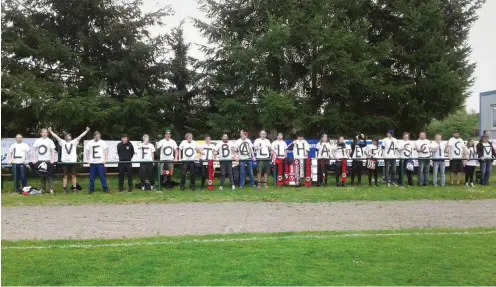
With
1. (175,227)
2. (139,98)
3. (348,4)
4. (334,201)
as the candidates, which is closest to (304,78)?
(348,4)

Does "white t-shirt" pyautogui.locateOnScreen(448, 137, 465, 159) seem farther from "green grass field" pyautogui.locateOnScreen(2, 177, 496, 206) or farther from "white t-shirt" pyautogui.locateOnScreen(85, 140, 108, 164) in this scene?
"white t-shirt" pyautogui.locateOnScreen(85, 140, 108, 164)

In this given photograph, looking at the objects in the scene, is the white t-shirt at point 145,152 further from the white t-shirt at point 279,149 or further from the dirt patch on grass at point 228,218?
the white t-shirt at point 279,149

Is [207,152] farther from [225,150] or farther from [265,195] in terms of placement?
[265,195]

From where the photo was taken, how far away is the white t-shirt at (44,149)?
16.8m

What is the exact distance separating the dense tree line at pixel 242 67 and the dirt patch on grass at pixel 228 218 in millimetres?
10813

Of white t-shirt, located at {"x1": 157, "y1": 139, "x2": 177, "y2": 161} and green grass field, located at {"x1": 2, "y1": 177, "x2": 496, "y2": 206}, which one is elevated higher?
white t-shirt, located at {"x1": 157, "y1": 139, "x2": 177, "y2": 161}

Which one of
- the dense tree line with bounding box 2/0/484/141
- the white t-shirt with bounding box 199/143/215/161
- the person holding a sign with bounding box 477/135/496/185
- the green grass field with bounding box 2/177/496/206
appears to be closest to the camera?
the green grass field with bounding box 2/177/496/206

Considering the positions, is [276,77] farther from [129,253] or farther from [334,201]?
[129,253]

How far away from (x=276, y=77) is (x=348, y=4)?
5592 mm

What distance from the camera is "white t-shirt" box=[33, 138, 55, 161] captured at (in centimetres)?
1681

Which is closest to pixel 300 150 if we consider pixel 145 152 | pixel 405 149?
pixel 405 149

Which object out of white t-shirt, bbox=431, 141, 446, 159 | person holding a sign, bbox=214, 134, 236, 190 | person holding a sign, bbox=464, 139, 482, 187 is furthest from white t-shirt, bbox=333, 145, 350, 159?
person holding a sign, bbox=464, 139, 482, 187

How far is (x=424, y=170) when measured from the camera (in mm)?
19031

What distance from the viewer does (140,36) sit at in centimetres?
2673
